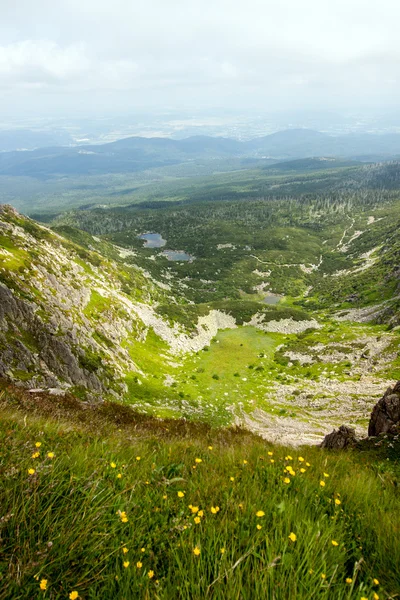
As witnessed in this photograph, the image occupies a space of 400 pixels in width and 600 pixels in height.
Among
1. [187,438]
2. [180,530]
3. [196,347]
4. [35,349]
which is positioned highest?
[180,530]

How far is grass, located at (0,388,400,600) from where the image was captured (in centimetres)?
226

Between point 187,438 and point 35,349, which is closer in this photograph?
point 187,438

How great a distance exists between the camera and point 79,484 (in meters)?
3.13

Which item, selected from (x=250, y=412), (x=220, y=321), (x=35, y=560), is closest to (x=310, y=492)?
(x=35, y=560)

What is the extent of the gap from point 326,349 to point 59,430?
6748 centimetres

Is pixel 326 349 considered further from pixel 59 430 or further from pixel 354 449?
pixel 59 430

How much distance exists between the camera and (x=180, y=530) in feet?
9.53

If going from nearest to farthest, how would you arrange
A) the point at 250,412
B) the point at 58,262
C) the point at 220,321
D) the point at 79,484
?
the point at 79,484, the point at 250,412, the point at 58,262, the point at 220,321

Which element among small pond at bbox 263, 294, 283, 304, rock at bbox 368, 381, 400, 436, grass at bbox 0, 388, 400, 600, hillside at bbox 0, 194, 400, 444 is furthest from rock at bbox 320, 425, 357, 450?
small pond at bbox 263, 294, 283, 304

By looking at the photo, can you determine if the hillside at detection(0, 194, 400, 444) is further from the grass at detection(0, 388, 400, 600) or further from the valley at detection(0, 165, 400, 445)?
the grass at detection(0, 388, 400, 600)

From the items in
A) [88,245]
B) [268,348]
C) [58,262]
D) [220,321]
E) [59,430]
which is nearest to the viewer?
[59,430]

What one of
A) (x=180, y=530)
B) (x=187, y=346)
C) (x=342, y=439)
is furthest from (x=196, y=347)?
(x=180, y=530)

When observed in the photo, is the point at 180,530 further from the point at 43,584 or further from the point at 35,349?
the point at 35,349

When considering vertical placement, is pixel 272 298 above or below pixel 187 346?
below
